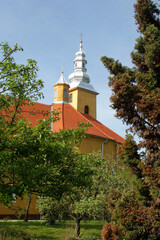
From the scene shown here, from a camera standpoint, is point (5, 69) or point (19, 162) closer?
point (19, 162)

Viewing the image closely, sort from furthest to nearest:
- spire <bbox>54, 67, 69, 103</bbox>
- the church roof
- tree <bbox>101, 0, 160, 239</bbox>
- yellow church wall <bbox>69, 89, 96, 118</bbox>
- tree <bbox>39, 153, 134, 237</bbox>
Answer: yellow church wall <bbox>69, 89, 96, 118</bbox> → spire <bbox>54, 67, 69, 103</bbox> → the church roof → tree <bbox>39, 153, 134, 237</bbox> → tree <bbox>101, 0, 160, 239</bbox>

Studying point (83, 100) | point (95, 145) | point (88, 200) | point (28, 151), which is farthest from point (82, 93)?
point (28, 151)

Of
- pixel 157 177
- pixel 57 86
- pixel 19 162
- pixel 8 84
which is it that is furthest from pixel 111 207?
pixel 57 86

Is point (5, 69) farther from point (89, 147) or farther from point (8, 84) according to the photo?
point (89, 147)

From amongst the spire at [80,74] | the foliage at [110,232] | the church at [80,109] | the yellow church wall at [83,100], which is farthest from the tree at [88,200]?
the spire at [80,74]

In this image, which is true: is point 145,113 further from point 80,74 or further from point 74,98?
point 80,74

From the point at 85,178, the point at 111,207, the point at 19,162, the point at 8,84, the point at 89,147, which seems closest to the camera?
the point at 19,162

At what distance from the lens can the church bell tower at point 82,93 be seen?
112ft

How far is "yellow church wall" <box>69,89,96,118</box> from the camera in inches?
1330

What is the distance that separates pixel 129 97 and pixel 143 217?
425 centimetres

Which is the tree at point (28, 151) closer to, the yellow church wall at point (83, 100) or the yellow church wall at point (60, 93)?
the yellow church wall at point (60, 93)

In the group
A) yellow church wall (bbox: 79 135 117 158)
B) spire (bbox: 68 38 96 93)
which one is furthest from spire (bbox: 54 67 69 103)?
yellow church wall (bbox: 79 135 117 158)

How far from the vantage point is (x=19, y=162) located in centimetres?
584

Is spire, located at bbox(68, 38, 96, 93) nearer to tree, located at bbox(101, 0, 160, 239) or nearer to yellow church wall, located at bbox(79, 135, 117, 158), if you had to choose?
yellow church wall, located at bbox(79, 135, 117, 158)
